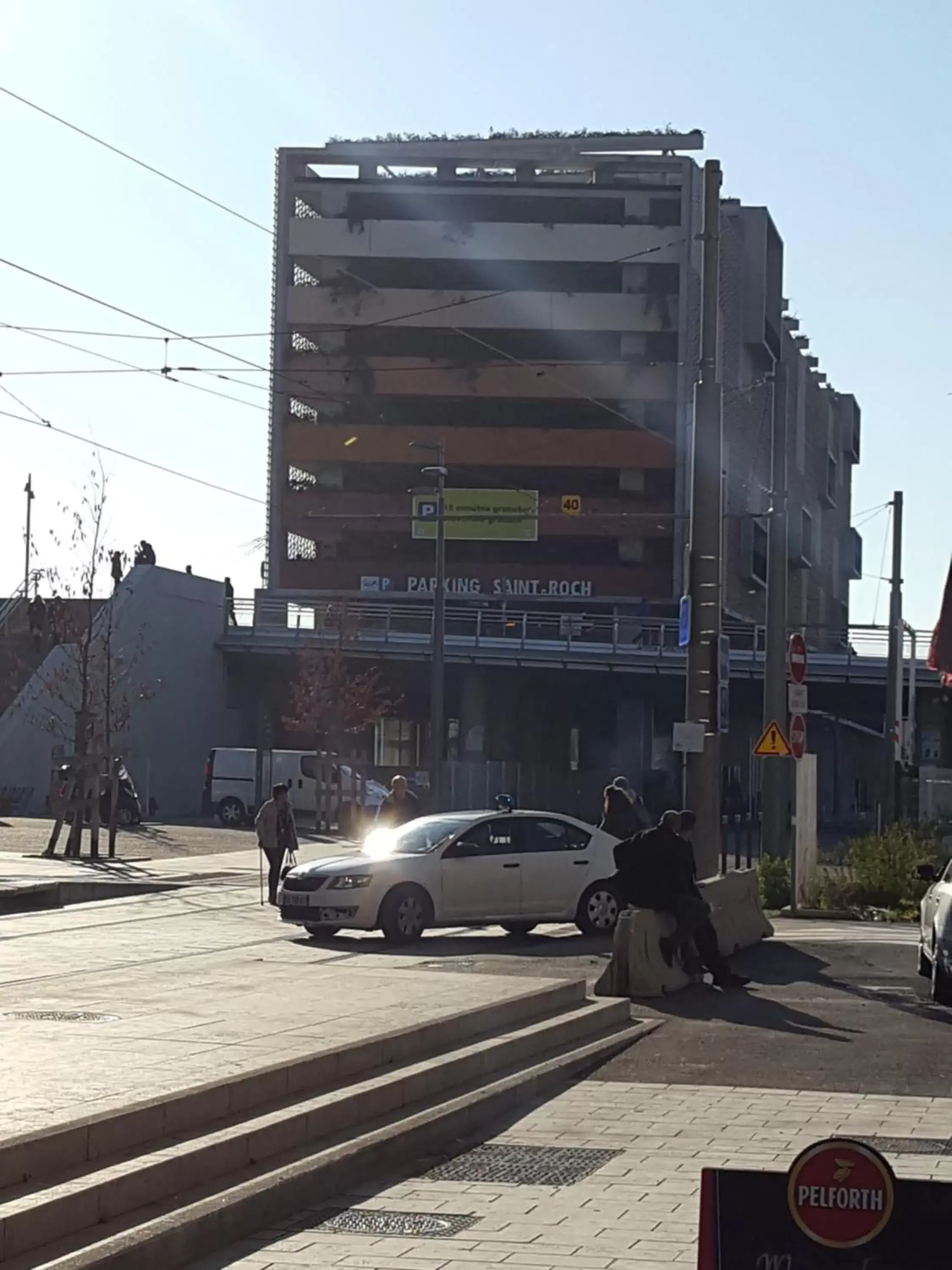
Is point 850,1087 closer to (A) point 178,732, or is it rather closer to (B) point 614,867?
(B) point 614,867

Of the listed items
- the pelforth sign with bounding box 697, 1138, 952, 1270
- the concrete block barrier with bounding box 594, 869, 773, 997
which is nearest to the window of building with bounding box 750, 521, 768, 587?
the concrete block barrier with bounding box 594, 869, 773, 997

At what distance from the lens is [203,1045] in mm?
9586

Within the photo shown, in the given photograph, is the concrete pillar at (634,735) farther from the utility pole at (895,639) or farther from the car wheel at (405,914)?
the car wheel at (405,914)

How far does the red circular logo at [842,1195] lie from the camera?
4047mm

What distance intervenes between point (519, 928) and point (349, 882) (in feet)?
7.72

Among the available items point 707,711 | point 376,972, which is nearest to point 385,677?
point 707,711

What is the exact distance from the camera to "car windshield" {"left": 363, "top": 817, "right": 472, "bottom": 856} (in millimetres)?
20031

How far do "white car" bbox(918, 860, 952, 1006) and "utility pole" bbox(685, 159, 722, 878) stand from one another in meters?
4.68

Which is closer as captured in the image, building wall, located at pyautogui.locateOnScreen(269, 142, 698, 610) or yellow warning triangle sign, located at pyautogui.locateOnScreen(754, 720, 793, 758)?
yellow warning triangle sign, located at pyautogui.locateOnScreen(754, 720, 793, 758)

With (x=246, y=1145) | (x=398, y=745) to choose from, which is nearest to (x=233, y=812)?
(x=398, y=745)

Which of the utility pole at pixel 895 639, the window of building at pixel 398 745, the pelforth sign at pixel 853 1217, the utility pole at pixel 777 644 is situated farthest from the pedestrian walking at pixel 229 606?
the pelforth sign at pixel 853 1217

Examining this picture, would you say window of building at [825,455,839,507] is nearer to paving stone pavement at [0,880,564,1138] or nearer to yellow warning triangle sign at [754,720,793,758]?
yellow warning triangle sign at [754,720,793,758]

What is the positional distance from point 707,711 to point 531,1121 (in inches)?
462

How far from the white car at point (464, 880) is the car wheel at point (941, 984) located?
5.64 m
